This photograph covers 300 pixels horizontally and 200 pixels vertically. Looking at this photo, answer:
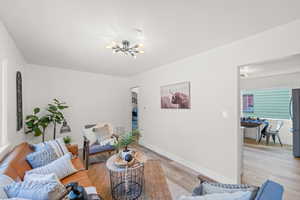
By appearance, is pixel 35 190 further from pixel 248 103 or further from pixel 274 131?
pixel 248 103

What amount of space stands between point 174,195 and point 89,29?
2.79 meters

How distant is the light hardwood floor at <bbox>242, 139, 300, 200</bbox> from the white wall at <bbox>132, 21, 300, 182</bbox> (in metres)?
0.72

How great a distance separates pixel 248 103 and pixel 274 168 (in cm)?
337

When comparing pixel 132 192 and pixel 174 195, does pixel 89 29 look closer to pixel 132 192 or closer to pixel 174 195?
pixel 132 192

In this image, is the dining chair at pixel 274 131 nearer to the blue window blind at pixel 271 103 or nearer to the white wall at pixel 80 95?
the blue window blind at pixel 271 103

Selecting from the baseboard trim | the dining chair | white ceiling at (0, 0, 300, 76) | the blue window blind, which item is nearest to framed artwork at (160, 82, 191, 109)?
white ceiling at (0, 0, 300, 76)

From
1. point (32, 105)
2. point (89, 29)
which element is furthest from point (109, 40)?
point (32, 105)

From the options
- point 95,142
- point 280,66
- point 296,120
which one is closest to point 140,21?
point 95,142

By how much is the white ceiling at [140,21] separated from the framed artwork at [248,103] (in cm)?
440

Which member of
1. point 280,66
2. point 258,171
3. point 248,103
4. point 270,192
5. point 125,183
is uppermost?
point 280,66

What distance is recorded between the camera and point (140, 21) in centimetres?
171

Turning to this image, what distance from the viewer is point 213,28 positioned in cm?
188

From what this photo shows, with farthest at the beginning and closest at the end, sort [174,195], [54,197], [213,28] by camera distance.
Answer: [174,195], [213,28], [54,197]

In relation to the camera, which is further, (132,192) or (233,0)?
(132,192)
